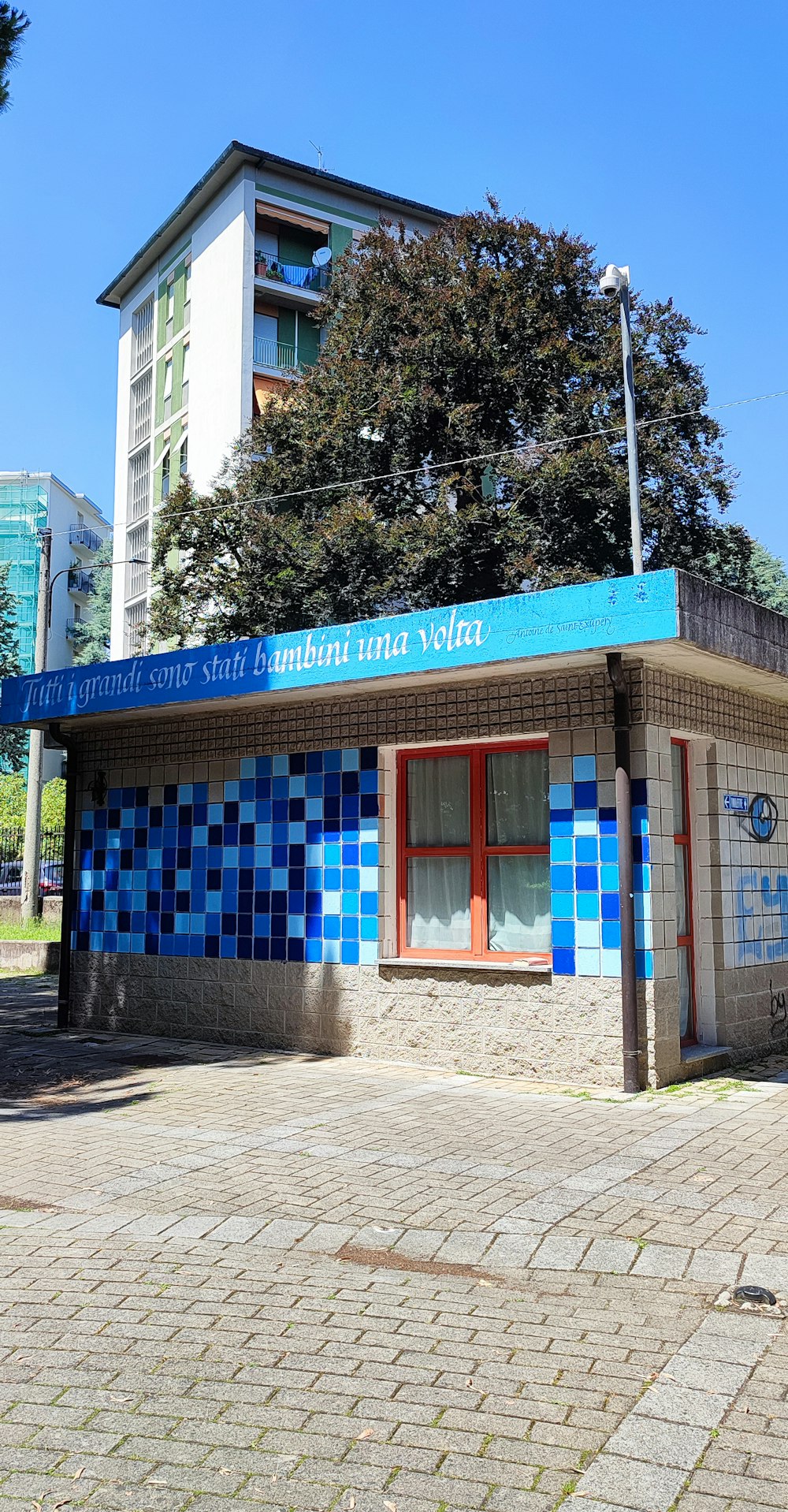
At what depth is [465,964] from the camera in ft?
31.6

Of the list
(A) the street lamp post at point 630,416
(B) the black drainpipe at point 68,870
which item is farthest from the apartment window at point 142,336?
(B) the black drainpipe at point 68,870

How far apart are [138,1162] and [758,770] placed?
663 cm

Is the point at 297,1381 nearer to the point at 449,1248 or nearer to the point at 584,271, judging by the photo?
the point at 449,1248

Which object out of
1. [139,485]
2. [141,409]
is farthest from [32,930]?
[141,409]

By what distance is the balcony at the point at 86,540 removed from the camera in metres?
73.7

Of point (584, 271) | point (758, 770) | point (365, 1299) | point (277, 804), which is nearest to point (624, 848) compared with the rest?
point (758, 770)

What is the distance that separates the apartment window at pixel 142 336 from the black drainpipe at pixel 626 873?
41564 mm

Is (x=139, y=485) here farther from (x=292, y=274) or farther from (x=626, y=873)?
(x=626, y=873)

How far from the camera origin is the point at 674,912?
29.7 ft

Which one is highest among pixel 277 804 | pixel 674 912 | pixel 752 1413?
pixel 277 804

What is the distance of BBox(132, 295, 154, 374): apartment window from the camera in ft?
152

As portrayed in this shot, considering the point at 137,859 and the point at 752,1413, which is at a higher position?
the point at 137,859

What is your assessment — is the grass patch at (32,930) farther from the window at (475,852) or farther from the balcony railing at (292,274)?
the balcony railing at (292,274)

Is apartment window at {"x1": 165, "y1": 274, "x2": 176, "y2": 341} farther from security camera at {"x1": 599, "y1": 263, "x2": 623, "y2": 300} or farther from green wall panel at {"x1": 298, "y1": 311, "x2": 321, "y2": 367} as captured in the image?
security camera at {"x1": 599, "y1": 263, "x2": 623, "y2": 300}
